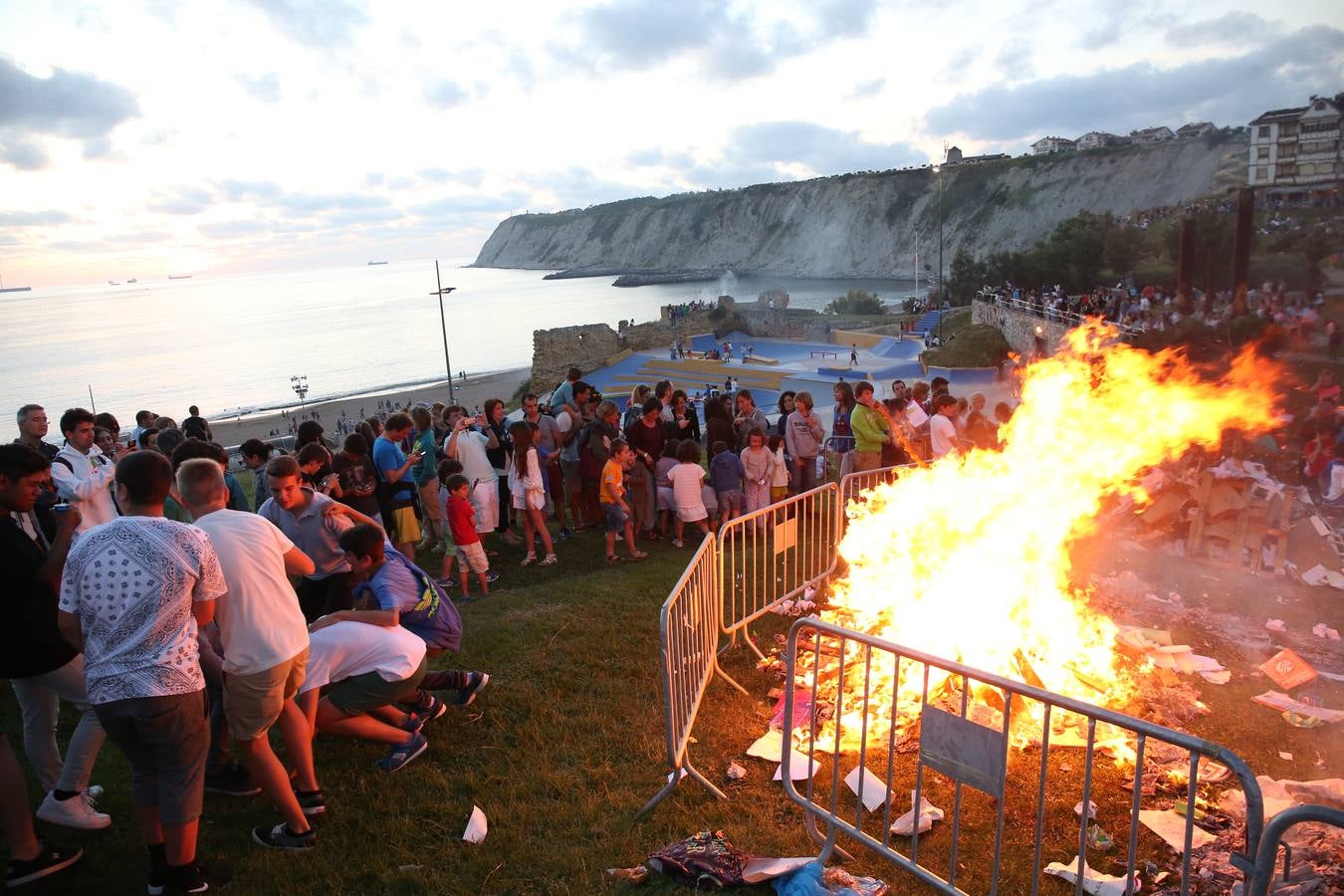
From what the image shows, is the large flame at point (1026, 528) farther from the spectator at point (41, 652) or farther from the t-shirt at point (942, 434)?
the spectator at point (41, 652)

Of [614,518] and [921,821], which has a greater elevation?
[614,518]

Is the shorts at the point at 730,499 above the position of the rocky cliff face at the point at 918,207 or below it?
below

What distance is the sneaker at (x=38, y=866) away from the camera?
3689mm

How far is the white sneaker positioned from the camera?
4.09 metres

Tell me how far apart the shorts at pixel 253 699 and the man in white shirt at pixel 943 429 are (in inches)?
277

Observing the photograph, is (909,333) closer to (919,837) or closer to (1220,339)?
(1220,339)

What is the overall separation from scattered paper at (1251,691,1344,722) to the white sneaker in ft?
24.0

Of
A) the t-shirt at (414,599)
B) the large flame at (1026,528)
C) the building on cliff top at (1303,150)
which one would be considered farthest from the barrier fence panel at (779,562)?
the building on cliff top at (1303,150)

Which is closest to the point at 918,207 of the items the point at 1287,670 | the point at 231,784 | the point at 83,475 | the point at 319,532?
the point at 1287,670

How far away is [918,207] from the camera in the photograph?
119 metres

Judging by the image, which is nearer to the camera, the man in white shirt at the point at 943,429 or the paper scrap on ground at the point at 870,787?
the paper scrap on ground at the point at 870,787

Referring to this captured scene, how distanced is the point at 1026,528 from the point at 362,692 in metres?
4.89

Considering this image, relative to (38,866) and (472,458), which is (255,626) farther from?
(472,458)

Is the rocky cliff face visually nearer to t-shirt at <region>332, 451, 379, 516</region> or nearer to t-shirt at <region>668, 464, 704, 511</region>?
t-shirt at <region>668, 464, 704, 511</region>
